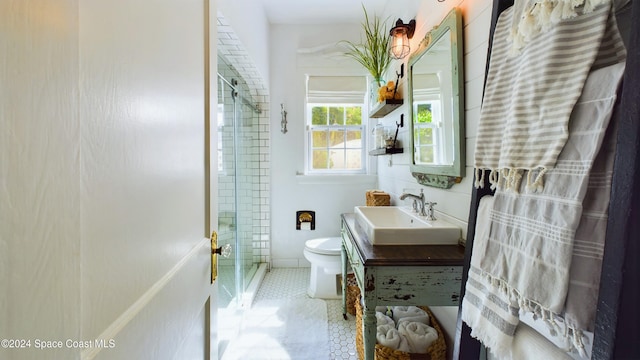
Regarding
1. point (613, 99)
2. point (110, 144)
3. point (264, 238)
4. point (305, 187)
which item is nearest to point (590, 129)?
A: point (613, 99)

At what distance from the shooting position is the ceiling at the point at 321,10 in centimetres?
256

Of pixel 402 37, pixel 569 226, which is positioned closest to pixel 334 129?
pixel 402 37

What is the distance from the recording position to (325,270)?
7.86ft

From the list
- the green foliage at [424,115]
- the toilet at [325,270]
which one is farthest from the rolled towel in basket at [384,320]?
the green foliage at [424,115]

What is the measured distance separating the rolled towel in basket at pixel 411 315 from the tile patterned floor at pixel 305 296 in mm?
367

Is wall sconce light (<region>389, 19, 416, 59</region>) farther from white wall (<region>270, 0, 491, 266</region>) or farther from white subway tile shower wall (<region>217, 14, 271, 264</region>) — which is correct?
white subway tile shower wall (<region>217, 14, 271, 264</region>)

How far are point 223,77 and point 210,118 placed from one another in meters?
1.31

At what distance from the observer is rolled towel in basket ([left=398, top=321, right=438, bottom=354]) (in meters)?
1.36

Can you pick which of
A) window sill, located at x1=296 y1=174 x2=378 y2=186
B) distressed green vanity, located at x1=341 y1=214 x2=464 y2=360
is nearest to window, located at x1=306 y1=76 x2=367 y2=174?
window sill, located at x1=296 y1=174 x2=378 y2=186

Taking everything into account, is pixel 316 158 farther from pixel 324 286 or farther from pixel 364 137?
pixel 324 286

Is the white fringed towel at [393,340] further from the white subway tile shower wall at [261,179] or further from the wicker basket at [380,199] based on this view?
the white subway tile shower wall at [261,179]

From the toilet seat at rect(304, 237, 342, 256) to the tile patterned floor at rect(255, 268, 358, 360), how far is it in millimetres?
417

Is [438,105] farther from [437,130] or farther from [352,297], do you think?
[352,297]

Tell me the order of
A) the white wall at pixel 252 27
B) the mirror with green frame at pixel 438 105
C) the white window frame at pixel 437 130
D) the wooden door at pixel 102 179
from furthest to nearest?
the white wall at pixel 252 27 → the white window frame at pixel 437 130 → the mirror with green frame at pixel 438 105 → the wooden door at pixel 102 179
